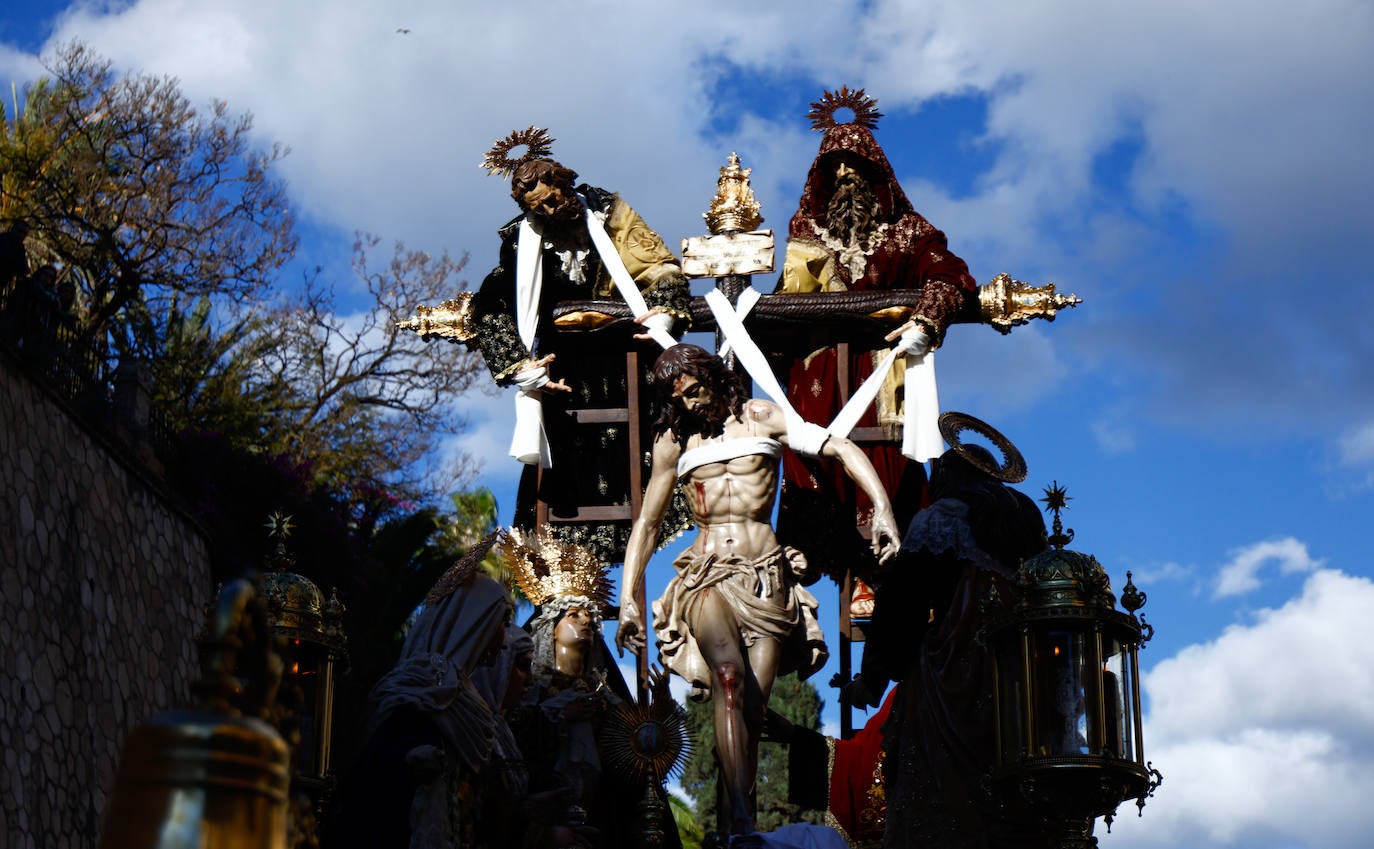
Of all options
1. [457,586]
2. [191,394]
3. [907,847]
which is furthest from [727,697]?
[191,394]

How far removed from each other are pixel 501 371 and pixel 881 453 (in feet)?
8.39

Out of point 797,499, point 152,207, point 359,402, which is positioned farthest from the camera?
point 359,402

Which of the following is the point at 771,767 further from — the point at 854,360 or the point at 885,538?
the point at 885,538

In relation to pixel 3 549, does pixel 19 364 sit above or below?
above

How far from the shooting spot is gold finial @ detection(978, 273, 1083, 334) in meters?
13.4

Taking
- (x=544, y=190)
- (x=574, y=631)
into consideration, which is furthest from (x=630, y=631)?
(x=544, y=190)

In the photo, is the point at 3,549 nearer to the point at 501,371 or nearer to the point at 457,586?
the point at 501,371

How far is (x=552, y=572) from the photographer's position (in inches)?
463

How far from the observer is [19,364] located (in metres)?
17.1

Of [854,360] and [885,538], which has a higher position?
[854,360]

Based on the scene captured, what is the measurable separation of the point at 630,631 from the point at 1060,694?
288 centimetres

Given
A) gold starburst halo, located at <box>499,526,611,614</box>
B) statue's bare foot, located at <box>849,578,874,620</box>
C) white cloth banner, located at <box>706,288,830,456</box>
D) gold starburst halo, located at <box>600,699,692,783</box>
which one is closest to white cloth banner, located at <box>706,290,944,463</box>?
white cloth banner, located at <box>706,288,830,456</box>

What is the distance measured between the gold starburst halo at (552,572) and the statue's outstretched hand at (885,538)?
68.3 inches

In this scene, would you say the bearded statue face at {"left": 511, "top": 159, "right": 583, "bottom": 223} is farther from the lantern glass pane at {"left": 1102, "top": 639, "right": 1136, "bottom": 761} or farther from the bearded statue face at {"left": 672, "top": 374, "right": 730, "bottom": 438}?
the lantern glass pane at {"left": 1102, "top": 639, "right": 1136, "bottom": 761}
